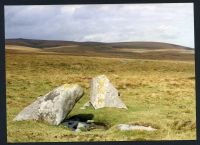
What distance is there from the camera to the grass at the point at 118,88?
1591 centimetres

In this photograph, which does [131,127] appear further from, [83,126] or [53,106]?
[53,106]

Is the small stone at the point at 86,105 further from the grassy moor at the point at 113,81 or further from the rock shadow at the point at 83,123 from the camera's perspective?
the rock shadow at the point at 83,123

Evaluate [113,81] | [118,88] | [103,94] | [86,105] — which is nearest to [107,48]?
[113,81]

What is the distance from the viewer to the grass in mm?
15914

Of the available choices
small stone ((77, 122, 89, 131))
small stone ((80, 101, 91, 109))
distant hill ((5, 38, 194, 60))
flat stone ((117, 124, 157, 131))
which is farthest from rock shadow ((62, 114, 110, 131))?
distant hill ((5, 38, 194, 60))

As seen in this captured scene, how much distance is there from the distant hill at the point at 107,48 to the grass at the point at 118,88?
7.2 inches

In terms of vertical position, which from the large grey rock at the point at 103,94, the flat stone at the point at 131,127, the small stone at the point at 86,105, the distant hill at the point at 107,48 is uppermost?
the distant hill at the point at 107,48

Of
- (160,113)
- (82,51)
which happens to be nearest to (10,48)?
(82,51)

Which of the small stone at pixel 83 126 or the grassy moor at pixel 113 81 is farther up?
the grassy moor at pixel 113 81

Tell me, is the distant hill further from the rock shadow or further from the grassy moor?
the rock shadow

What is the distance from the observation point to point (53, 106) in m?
16.0

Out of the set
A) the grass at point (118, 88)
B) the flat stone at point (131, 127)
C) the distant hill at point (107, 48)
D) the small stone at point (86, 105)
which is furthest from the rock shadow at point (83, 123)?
the distant hill at point (107, 48)

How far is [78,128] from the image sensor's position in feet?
53.0

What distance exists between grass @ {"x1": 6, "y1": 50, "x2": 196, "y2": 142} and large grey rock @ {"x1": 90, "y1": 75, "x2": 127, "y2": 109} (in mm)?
140
